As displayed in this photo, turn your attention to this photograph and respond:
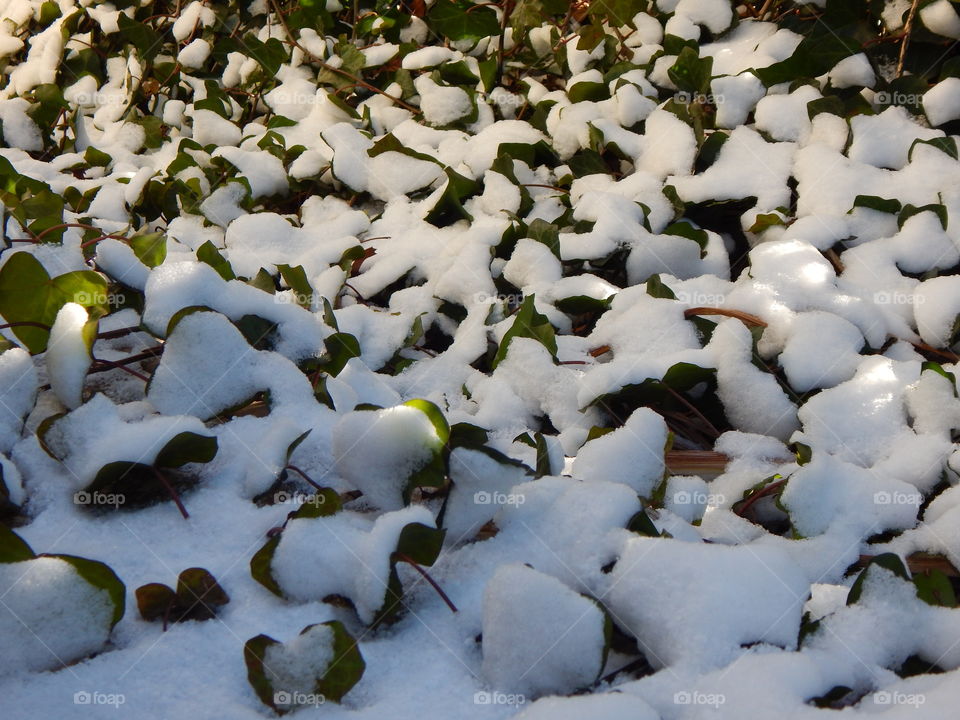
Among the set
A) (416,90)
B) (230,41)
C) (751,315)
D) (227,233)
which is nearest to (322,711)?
(751,315)

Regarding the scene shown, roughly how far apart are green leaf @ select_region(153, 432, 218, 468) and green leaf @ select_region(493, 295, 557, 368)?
1.40 ft

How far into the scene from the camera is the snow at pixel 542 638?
614 millimetres

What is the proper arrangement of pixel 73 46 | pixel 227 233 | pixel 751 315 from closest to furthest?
pixel 751 315
pixel 227 233
pixel 73 46

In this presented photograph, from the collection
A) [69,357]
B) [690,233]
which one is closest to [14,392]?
[69,357]

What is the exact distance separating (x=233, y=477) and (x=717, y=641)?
461 mm

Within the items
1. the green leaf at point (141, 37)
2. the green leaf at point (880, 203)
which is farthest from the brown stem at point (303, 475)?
the green leaf at point (141, 37)

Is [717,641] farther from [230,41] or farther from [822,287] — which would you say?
[230,41]

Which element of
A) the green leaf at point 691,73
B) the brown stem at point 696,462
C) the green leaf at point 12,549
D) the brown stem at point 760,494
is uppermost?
the green leaf at point 691,73

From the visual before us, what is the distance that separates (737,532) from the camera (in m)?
0.86

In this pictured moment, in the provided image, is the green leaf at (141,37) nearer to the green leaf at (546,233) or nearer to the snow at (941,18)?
the green leaf at (546,233)

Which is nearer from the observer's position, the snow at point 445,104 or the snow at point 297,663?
the snow at point 297,663

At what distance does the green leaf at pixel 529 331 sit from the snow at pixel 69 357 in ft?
1.60

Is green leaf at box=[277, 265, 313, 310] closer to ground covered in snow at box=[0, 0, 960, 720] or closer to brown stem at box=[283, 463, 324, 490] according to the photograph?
ground covered in snow at box=[0, 0, 960, 720]

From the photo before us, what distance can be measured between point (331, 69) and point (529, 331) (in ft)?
3.91
